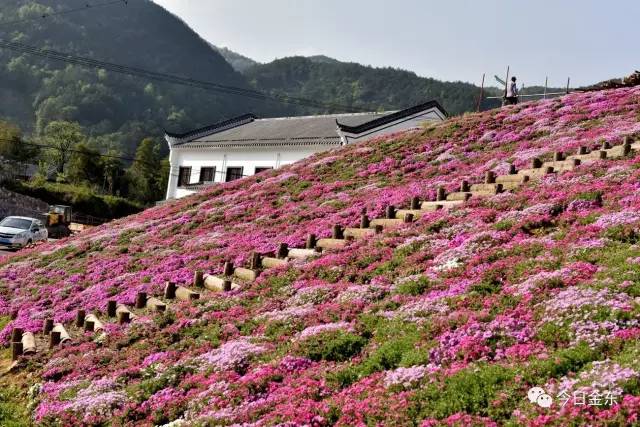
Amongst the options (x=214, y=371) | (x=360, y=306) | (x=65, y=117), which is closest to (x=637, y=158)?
(x=360, y=306)

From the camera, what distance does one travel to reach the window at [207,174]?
184 feet

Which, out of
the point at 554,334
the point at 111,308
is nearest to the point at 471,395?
the point at 554,334

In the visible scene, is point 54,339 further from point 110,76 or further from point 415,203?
point 110,76

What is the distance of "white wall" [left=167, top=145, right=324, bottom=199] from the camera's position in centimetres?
4862

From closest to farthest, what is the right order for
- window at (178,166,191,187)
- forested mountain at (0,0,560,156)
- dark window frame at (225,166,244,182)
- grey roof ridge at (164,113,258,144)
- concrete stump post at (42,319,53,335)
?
concrete stump post at (42,319,53,335), dark window frame at (225,166,244,182), window at (178,166,191,187), grey roof ridge at (164,113,258,144), forested mountain at (0,0,560,156)

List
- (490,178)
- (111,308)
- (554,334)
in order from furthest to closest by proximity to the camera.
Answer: (490,178), (111,308), (554,334)

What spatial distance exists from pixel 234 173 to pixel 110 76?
389 ft

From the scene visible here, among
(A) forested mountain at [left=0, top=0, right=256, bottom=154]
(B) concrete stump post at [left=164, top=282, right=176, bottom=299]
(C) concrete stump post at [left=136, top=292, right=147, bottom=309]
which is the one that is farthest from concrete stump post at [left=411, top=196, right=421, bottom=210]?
(A) forested mountain at [left=0, top=0, right=256, bottom=154]

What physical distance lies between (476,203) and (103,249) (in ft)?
52.5

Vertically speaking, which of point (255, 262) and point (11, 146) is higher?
point (11, 146)

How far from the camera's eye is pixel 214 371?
412 inches

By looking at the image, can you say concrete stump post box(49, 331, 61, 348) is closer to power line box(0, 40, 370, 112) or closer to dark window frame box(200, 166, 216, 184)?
power line box(0, 40, 370, 112)

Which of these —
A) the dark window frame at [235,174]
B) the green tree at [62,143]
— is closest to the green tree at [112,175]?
the green tree at [62,143]

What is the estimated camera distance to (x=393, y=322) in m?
10.5
